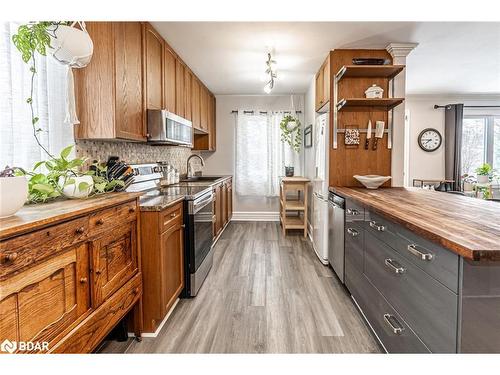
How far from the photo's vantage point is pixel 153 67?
2.80 m

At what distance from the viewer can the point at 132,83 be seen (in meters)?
2.37

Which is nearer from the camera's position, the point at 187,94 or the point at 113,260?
the point at 113,260

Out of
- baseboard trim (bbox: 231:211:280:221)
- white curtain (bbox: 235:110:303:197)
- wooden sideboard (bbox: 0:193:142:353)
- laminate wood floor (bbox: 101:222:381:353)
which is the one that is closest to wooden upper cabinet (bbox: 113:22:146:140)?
wooden sideboard (bbox: 0:193:142:353)

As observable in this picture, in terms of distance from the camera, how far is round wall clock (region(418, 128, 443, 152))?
6.33 metres

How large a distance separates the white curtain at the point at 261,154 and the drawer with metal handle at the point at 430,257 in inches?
172

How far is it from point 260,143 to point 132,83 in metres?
3.75

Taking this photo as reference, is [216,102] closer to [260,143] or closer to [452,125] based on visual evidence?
[260,143]

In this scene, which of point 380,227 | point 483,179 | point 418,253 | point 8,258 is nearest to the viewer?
point 8,258

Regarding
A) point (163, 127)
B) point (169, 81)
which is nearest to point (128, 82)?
point (163, 127)

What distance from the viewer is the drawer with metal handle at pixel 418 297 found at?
1.16m

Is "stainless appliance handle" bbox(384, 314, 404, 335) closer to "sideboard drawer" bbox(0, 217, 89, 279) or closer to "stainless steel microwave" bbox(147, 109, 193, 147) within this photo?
"sideboard drawer" bbox(0, 217, 89, 279)

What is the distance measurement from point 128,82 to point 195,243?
4.46ft

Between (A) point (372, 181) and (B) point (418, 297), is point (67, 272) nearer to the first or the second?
(B) point (418, 297)
